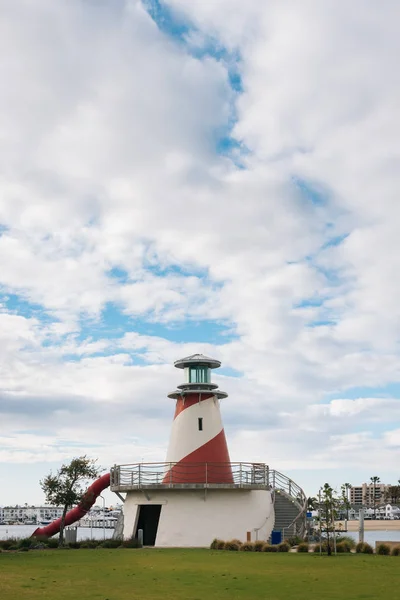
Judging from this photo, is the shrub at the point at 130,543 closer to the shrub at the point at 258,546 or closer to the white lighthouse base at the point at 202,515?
the white lighthouse base at the point at 202,515

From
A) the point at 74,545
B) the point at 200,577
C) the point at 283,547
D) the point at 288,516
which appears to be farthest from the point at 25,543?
the point at 200,577

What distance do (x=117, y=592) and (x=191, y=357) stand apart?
23.9 meters

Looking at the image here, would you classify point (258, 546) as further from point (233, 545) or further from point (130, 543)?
point (130, 543)

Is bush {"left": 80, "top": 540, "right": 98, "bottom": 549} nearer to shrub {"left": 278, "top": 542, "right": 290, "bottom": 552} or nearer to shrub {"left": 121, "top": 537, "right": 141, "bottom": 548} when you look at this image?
shrub {"left": 121, "top": 537, "right": 141, "bottom": 548}

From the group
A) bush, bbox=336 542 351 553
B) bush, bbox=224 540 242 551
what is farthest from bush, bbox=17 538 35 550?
bush, bbox=336 542 351 553

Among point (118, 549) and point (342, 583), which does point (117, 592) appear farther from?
point (118, 549)

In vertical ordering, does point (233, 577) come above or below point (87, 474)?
below

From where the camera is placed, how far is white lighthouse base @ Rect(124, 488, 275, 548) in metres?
36.3

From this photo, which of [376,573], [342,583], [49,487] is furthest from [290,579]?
[49,487]

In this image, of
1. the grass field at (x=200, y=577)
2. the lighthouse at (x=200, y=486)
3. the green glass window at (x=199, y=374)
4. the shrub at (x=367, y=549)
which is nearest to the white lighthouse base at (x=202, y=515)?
the lighthouse at (x=200, y=486)

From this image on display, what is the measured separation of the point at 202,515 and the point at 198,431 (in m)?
4.58

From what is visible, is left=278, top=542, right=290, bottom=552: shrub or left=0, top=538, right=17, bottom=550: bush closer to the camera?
left=278, top=542, right=290, bottom=552: shrub

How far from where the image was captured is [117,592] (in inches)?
650

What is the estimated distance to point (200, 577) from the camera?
1988cm
